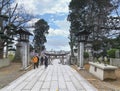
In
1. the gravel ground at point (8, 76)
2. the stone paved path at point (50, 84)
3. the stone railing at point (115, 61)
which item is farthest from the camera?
the stone railing at point (115, 61)

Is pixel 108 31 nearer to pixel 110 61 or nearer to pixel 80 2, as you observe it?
pixel 110 61

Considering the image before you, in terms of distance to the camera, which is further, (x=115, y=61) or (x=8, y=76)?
(x=115, y=61)

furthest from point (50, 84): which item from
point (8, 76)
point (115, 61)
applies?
point (115, 61)

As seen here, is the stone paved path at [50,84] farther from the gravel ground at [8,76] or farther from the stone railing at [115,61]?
the stone railing at [115,61]

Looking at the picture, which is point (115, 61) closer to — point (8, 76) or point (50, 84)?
point (8, 76)

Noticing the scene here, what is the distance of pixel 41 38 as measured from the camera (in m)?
89.2

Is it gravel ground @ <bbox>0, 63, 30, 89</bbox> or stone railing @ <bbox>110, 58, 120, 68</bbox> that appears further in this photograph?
stone railing @ <bbox>110, 58, 120, 68</bbox>

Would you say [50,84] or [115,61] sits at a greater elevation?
[115,61]

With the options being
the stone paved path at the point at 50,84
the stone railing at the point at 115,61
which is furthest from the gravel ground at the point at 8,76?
the stone railing at the point at 115,61

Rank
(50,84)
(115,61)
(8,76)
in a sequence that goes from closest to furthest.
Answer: (50,84), (8,76), (115,61)

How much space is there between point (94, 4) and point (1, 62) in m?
18.4

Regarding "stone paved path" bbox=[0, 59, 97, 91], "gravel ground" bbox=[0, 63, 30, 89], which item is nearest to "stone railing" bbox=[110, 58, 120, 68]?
"gravel ground" bbox=[0, 63, 30, 89]

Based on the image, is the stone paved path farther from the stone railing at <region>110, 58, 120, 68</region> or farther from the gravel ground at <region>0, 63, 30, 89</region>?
the stone railing at <region>110, 58, 120, 68</region>

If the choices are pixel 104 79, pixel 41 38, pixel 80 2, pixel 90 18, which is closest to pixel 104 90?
pixel 104 79
